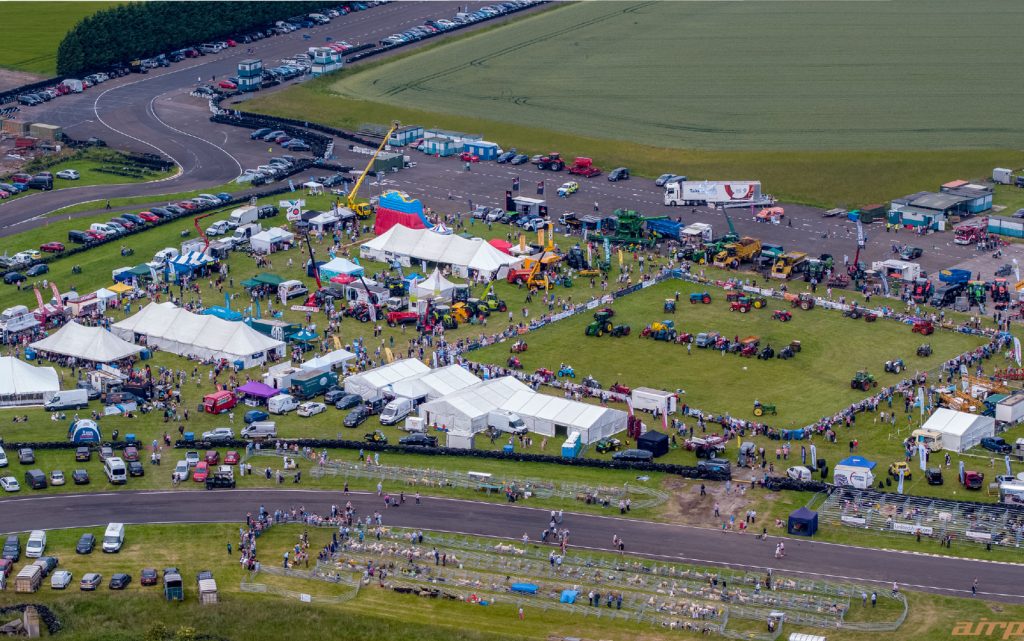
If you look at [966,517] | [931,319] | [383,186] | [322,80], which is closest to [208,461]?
[966,517]

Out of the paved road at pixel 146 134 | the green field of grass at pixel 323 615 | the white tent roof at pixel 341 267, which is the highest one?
the paved road at pixel 146 134

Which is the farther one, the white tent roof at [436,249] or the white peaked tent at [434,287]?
the white tent roof at [436,249]

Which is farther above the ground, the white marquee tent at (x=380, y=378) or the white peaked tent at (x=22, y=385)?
the white peaked tent at (x=22, y=385)

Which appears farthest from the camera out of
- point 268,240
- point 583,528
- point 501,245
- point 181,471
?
point 268,240

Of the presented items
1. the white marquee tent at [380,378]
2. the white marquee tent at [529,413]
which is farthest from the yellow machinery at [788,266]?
the white marquee tent at [380,378]

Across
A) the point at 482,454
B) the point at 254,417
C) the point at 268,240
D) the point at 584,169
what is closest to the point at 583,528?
the point at 482,454

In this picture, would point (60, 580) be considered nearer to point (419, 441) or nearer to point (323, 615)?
point (323, 615)

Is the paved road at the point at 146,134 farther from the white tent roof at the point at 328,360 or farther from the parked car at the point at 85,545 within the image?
the parked car at the point at 85,545

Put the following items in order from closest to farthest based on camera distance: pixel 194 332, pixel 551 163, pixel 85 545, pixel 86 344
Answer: pixel 85 545
pixel 86 344
pixel 194 332
pixel 551 163
